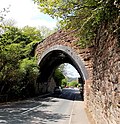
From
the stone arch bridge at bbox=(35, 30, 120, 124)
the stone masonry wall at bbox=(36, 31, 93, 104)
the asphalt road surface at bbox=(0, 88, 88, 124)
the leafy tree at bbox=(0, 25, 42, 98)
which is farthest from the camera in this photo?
the leafy tree at bbox=(0, 25, 42, 98)

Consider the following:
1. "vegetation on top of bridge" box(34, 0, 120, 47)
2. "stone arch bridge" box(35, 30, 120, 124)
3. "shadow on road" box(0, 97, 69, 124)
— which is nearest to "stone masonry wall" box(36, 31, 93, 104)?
"stone arch bridge" box(35, 30, 120, 124)

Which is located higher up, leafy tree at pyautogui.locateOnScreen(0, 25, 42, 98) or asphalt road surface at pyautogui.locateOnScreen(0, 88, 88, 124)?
leafy tree at pyautogui.locateOnScreen(0, 25, 42, 98)

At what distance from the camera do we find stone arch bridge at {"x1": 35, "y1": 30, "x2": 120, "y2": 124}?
249 inches

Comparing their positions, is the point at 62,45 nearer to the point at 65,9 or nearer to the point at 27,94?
the point at 27,94

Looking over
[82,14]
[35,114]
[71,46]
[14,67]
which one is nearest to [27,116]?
[35,114]

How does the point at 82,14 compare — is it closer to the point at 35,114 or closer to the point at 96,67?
the point at 96,67

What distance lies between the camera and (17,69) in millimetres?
27062

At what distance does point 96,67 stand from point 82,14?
7.45 ft

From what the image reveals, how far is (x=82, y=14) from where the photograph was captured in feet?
30.6

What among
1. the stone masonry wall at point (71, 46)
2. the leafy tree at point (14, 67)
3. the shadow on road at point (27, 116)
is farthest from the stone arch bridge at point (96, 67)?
the shadow on road at point (27, 116)

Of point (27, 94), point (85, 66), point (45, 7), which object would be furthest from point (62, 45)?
point (45, 7)

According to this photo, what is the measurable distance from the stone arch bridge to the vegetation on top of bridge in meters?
0.43

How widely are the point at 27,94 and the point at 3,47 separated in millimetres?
10709

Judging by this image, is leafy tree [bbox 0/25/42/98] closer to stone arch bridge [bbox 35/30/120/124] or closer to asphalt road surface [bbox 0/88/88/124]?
stone arch bridge [bbox 35/30/120/124]
